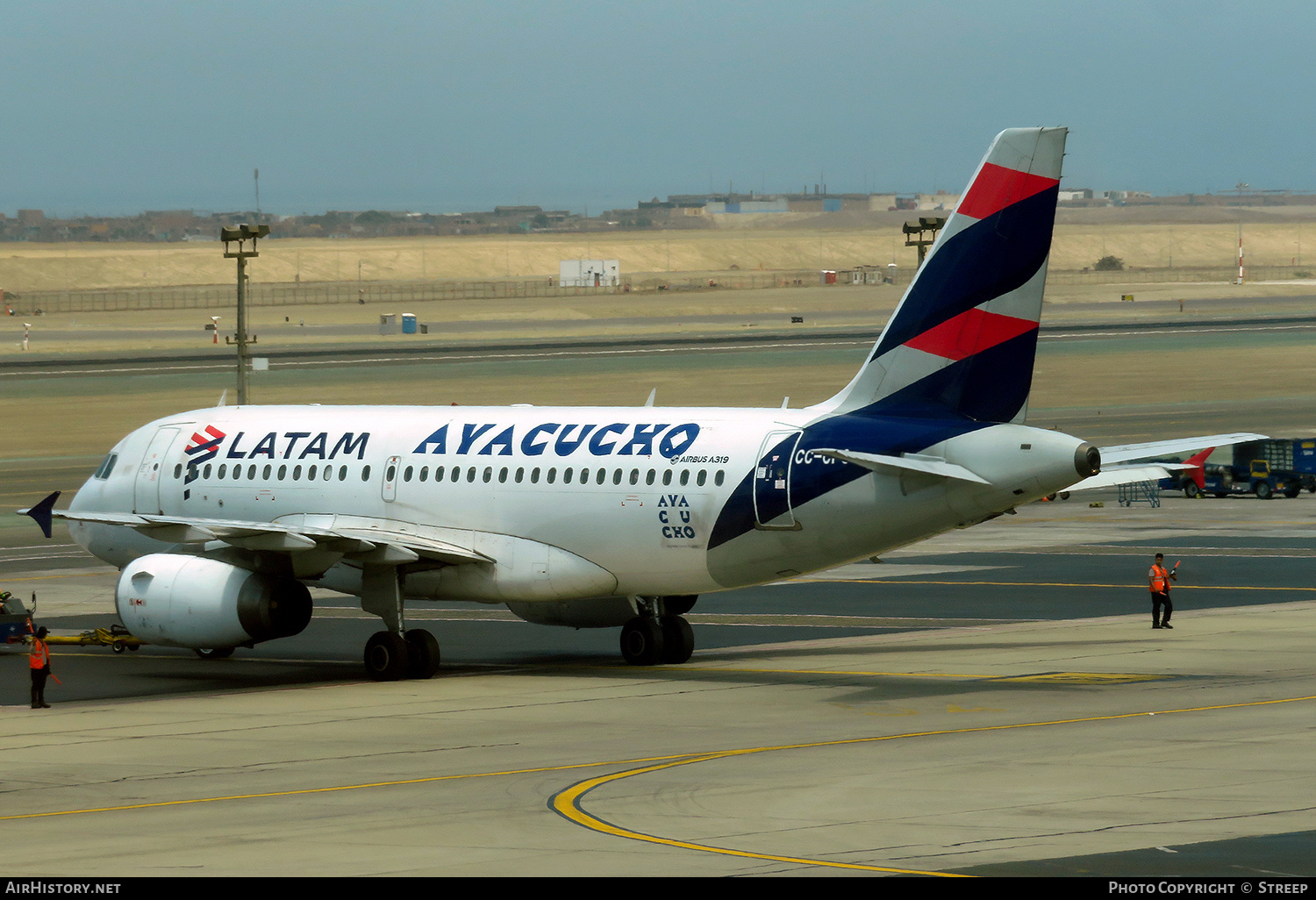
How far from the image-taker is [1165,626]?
136 feet

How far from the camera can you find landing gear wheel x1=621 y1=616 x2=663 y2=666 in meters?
37.8

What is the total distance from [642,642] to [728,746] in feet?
33.7

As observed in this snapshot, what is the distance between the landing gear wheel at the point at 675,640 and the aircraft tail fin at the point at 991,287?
23.3ft

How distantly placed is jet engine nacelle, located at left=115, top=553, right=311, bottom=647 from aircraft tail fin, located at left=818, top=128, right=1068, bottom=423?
12.1m

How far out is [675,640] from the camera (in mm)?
37938

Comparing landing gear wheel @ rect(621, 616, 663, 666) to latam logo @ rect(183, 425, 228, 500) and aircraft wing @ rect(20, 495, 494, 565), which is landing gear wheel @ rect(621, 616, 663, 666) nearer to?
aircraft wing @ rect(20, 495, 494, 565)

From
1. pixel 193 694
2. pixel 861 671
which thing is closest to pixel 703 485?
pixel 861 671

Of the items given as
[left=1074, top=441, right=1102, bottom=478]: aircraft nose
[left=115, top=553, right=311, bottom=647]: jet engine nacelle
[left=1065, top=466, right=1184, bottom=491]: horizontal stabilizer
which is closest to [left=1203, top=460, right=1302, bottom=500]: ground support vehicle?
[left=1065, top=466, right=1184, bottom=491]: horizontal stabilizer

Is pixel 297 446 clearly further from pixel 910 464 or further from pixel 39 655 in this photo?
pixel 910 464

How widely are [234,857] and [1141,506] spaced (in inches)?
2259

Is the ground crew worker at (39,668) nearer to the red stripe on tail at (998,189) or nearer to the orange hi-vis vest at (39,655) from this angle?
the orange hi-vis vest at (39,655)

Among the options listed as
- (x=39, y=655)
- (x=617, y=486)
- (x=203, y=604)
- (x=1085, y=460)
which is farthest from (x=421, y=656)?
(x=1085, y=460)

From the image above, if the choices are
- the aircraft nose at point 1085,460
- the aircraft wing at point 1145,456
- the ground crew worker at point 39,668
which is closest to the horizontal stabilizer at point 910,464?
the aircraft nose at point 1085,460

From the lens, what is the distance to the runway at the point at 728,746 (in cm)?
1978
